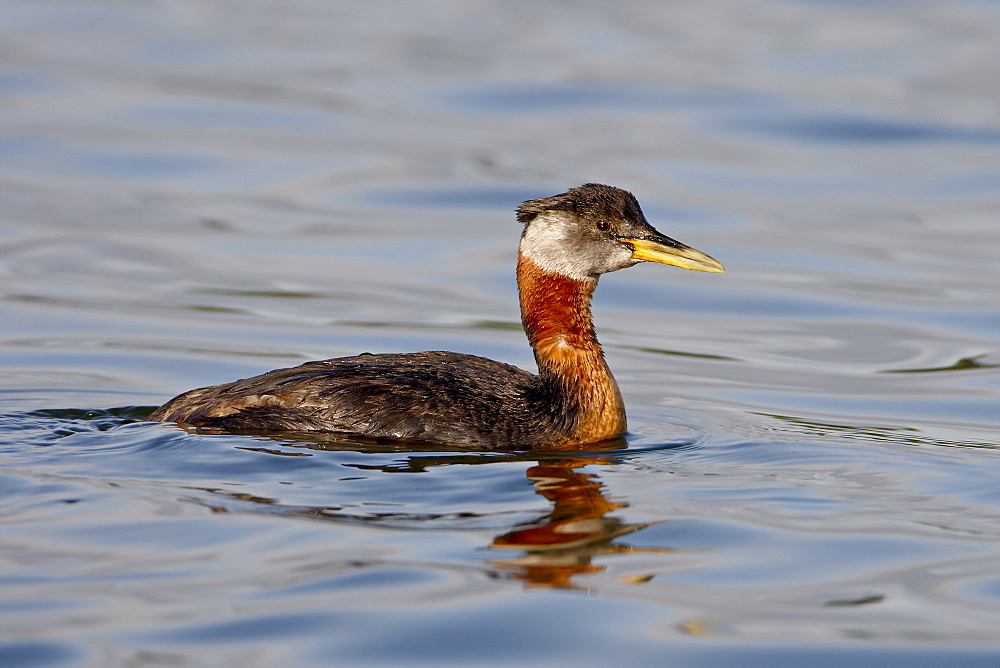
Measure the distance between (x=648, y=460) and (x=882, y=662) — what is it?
312cm

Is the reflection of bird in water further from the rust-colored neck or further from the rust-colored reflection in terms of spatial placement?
the rust-colored reflection

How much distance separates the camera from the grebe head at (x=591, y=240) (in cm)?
923

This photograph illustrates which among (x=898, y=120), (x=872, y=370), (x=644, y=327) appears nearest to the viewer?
(x=872, y=370)

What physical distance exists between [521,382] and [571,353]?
0.36 metres

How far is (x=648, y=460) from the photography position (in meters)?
8.62

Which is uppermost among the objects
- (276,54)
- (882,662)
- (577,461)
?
(276,54)

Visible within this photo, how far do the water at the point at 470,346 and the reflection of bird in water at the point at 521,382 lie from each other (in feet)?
0.67

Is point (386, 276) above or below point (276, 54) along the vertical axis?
below

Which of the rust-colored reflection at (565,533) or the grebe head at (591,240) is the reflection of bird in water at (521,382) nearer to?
the grebe head at (591,240)

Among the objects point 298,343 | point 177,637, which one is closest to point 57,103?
point 298,343

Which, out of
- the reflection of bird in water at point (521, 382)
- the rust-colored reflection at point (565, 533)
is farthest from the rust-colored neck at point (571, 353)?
the rust-colored reflection at point (565, 533)

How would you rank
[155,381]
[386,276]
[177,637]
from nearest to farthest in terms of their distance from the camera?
[177,637], [155,381], [386,276]

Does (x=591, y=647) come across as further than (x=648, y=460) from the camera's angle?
No

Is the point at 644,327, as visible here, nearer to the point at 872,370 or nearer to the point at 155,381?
the point at 872,370
